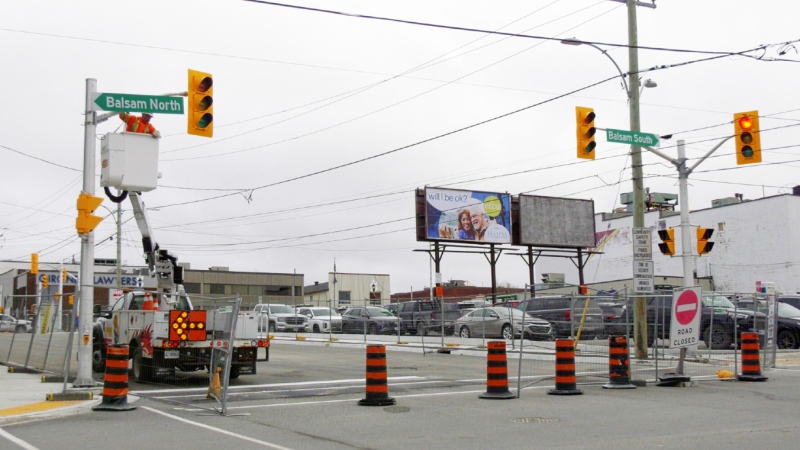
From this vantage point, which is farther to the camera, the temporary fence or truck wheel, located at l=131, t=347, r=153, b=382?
the temporary fence

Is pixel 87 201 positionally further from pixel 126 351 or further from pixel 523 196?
pixel 523 196

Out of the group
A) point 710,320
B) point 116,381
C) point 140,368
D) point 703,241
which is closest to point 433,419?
point 116,381

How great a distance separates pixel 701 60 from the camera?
857 inches

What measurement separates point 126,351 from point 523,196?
4281 cm

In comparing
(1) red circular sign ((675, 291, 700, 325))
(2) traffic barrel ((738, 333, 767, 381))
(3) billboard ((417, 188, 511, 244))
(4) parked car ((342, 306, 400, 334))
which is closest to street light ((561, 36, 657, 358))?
(2) traffic barrel ((738, 333, 767, 381))

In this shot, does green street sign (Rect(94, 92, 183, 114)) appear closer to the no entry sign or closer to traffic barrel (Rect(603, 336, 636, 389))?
traffic barrel (Rect(603, 336, 636, 389))

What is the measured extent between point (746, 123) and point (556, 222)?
3472 cm

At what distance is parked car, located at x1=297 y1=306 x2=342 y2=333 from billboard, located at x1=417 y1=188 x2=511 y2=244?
375 inches

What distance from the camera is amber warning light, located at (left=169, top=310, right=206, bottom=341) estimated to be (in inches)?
601

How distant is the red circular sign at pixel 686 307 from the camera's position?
15633 millimetres

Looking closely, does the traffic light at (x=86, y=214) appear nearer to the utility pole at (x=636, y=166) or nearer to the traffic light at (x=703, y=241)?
the utility pole at (x=636, y=166)

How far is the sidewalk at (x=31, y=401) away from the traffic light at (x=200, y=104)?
5.34 metres

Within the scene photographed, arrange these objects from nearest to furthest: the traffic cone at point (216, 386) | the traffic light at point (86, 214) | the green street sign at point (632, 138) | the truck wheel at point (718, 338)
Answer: the traffic cone at point (216, 386) < the traffic light at point (86, 214) < the green street sign at point (632, 138) < the truck wheel at point (718, 338)

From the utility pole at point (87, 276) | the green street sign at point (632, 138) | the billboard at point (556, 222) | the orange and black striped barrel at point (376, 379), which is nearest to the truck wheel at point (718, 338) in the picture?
the green street sign at point (632, 138)
